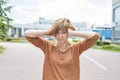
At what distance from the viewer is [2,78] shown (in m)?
12.0

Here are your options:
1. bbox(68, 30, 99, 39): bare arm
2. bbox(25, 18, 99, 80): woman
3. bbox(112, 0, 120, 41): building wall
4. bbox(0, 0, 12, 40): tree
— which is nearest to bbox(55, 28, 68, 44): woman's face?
bbox(25, 18, 99, 80): woman

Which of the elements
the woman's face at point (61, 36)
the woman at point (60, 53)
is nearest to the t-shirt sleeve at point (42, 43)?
the woman at point (60, 53)

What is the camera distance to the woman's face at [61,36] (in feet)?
9.23

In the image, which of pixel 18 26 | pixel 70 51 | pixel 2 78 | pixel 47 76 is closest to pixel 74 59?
pixel 70 51

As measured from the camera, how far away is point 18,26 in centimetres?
10106

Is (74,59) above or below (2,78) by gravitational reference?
above

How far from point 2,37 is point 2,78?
22.7m

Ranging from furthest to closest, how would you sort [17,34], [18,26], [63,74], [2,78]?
[18,26] → [17,34] → [2,78] → [63,74]

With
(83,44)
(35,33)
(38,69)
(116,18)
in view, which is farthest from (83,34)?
(116,18)

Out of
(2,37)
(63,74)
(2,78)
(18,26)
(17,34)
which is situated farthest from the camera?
(18,26)

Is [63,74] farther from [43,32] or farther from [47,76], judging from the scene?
[43,32]

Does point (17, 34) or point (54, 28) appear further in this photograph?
point (17, 34)

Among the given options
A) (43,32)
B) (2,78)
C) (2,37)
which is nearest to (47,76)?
(43,32)

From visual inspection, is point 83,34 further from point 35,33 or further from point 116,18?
point 116,18
